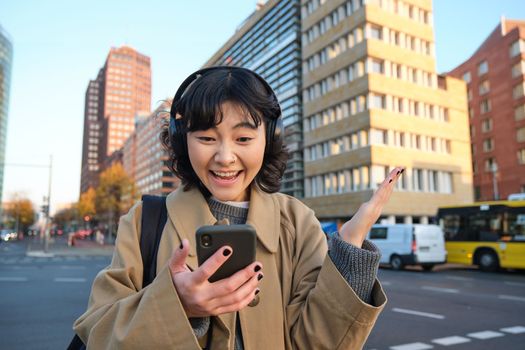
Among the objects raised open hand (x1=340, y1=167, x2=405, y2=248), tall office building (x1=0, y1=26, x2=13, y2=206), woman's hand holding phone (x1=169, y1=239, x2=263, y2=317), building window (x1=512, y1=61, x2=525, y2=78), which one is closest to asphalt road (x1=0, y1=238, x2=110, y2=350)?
woman's hand holding phone (x1=169, y1=239, x2=263, y2=317)

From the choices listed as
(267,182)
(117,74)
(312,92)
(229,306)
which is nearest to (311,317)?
(229,306)

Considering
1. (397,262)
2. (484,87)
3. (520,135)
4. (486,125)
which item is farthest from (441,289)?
(484,87)

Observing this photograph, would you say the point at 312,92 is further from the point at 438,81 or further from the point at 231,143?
the point at 231,143

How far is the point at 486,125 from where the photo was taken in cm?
5100

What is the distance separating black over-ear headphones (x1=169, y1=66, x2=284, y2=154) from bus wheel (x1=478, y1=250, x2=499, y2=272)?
1721 cm

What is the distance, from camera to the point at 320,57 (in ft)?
127

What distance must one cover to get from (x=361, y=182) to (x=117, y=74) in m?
127

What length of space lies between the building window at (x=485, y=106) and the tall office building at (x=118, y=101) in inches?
4211

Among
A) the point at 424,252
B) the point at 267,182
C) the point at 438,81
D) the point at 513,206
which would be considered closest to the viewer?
the point at 267,182

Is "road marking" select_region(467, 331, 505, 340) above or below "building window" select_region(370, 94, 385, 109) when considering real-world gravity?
below

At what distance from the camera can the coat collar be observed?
4.49 ft

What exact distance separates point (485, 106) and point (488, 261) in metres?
42.5

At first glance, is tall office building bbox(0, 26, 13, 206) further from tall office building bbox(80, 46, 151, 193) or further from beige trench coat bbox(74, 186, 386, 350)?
beige trench coat bbox(74, 186, 386, 350)

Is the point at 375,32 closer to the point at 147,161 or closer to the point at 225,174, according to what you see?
the point at 225,174
